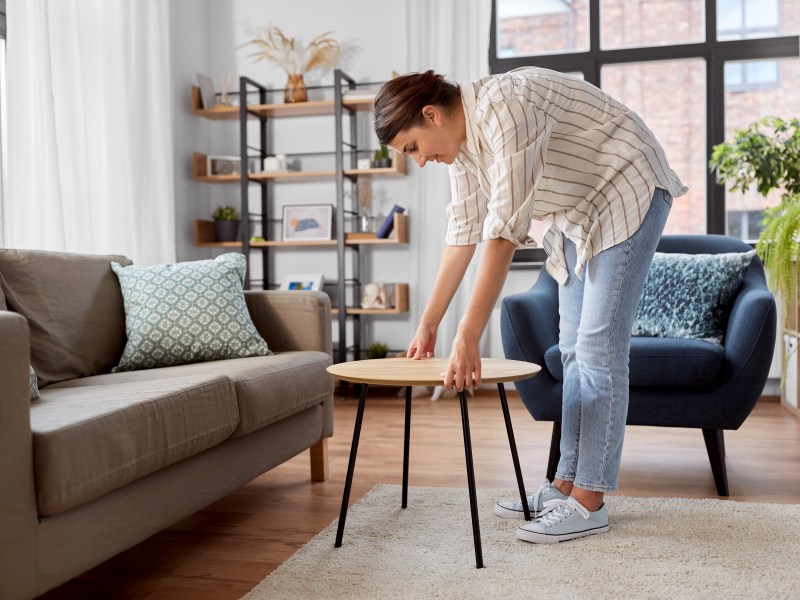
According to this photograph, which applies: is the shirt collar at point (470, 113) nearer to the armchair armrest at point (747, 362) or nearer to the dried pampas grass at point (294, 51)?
the armchair armrest at point (747, 362)

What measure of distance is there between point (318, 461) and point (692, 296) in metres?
1.26

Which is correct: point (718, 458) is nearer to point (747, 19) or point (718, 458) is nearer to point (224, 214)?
point (747, 19)

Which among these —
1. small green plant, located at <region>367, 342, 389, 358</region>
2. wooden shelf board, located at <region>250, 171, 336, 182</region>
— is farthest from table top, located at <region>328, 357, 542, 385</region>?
wooden shelf board, located at <region>250, 171, 336, 182</region>

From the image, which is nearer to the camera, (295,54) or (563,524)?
(563,524)

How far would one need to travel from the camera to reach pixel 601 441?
1.85m

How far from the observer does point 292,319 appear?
8.16 ft

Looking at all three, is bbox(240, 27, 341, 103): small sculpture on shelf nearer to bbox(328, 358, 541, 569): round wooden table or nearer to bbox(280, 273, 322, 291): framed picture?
bbox(280, 273, 322, 291): framed picture

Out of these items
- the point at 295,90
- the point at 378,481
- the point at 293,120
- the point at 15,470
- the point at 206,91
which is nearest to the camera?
the point at 15,470

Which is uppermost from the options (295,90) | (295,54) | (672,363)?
(295,54)

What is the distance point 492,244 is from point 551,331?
0.94 metres

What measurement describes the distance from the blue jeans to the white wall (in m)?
2.33

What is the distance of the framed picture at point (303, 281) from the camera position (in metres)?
4.39

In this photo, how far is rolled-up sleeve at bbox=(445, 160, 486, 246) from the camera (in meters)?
1.91

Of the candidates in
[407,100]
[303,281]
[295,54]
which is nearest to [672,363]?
[407,100]
